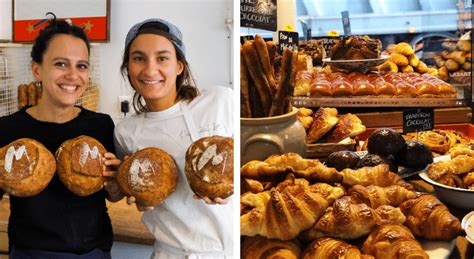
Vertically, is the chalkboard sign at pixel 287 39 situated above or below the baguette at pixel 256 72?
above

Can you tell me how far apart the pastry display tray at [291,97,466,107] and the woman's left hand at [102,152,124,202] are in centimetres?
123

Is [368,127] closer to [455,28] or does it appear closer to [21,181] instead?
[21,181]

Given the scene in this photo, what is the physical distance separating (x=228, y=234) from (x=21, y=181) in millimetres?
478

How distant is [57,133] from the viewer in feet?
3.58

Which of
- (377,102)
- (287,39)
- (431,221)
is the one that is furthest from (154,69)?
(377,102)

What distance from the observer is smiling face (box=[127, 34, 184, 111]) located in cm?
111

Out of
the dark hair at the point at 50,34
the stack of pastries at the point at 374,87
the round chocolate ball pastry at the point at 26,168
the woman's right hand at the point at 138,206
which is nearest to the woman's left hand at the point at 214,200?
the woman's right hand at the point at 138,206

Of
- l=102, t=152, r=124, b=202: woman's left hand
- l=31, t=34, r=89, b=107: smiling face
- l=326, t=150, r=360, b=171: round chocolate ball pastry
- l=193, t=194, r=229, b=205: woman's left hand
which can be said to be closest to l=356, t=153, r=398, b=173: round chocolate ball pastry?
l=326, t=150, r=360, b=171: round chocolate ball pastry

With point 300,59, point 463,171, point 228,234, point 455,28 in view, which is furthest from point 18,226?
point 455,28

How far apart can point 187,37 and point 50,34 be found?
32 cm

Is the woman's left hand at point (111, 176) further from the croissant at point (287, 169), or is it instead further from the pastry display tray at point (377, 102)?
the pastry display tray at point (377, 102)

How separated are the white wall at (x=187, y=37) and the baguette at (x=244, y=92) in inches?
1.6

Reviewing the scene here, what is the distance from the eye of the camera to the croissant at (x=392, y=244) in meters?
0.92

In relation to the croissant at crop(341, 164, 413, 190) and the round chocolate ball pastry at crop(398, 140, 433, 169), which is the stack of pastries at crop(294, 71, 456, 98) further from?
the croissant at crop(341, 164, 413, 190)
